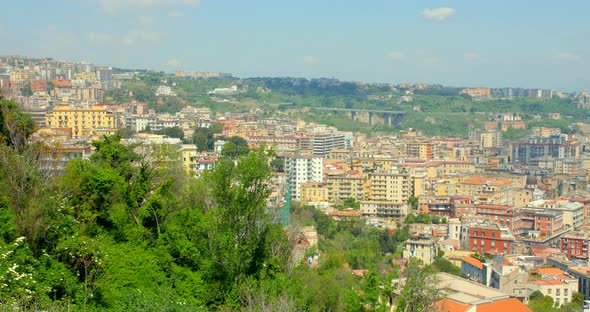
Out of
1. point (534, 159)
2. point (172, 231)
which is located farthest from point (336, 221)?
point (534, 159)

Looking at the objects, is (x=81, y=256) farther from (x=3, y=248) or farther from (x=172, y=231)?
(x=172, y=231)

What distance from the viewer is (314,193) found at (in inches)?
1115

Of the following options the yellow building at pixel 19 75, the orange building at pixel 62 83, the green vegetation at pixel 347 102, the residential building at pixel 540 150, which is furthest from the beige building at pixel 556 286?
the green vegetation at pixel 347 102

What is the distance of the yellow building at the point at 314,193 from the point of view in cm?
2820

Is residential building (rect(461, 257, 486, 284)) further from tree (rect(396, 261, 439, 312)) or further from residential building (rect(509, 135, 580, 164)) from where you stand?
residential building (rect(509, 135, 580, 164))

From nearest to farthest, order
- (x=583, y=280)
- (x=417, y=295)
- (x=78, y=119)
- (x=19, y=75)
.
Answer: (x=417, y=295) → (x=583, y=280) → (x=78, y=119) → (x=19, y=75)

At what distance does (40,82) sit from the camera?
42281 millimetres

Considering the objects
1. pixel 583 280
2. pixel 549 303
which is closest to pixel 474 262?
pixel 583 280

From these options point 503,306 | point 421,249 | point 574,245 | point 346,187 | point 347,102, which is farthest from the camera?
point 347,102

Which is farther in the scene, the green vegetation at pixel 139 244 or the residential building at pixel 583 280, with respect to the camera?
the residential building at pixel 583 280

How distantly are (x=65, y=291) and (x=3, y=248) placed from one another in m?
0.60

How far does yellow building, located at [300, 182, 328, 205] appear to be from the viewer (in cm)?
2820

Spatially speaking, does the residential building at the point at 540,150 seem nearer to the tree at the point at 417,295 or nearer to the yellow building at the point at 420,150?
the yellow building at the point at 420,150

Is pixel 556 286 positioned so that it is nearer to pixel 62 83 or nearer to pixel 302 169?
pixel 302 169
